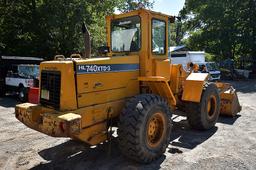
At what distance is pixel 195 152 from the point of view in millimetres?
6109

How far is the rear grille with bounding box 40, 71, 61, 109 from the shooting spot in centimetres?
521

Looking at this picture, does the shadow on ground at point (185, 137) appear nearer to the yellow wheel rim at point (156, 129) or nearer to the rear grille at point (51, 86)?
the yellow wheel rim at point (156, 129)

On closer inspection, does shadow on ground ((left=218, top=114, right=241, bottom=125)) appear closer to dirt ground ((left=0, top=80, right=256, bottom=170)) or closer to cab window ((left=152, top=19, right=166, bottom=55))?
dirt ground ((left=0, top=80, right=256, bottom=170))

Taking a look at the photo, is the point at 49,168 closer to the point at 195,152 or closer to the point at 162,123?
the point at 162,123

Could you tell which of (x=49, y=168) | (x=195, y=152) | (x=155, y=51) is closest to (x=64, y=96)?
(x=49, y=168)

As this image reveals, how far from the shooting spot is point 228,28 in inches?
1082

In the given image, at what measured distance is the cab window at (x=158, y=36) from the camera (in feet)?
21.0

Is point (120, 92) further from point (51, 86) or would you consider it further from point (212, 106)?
point (212, 106)

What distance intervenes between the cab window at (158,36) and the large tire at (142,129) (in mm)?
1375

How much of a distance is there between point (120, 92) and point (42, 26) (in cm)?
1661

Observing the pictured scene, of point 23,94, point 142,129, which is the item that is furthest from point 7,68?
point 142,129

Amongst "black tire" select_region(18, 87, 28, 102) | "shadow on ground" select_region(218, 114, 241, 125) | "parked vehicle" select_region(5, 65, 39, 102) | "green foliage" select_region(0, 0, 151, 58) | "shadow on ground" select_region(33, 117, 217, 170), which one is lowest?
"shadow on ground" select_region(33, 117, 217, 170)

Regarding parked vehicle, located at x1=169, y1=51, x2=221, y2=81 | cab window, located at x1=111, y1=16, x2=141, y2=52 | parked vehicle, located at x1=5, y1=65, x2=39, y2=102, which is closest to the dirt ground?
cab window, located at x1=111, y1=16, x2=141, y2=52

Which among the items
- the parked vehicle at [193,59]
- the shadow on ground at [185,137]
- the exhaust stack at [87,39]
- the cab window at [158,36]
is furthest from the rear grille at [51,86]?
the parked vehicle at [193,59]
